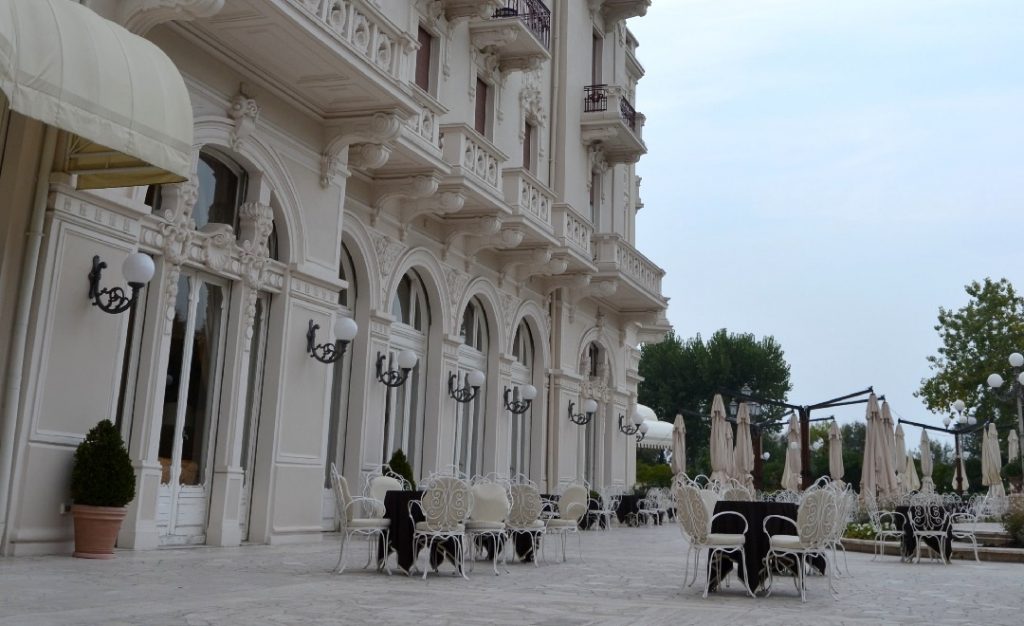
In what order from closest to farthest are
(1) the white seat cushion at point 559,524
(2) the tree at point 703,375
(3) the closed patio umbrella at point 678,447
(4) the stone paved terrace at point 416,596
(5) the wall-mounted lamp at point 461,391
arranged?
(4) the stone paved terrace at point 416,596
(1) the white seat cushion at point 559,524
(5) the wall-mounted lamp at point 461,391
(3) the closed patio umbrella at point 678,447
(2) the tree at point 703,375

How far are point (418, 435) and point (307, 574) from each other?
9.06 meters

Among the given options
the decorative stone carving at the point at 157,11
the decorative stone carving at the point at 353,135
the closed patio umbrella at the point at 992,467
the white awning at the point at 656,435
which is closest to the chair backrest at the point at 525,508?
the decorative stone carving at the point at 353,135

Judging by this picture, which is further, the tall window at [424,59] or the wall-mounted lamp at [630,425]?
the wall-mounted lamp at [630,425]

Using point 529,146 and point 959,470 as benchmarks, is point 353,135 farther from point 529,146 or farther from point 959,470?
point 959,470

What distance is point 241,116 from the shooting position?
12.0 m

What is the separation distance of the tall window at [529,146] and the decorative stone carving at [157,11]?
43.9 feet

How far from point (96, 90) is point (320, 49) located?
3863 mm

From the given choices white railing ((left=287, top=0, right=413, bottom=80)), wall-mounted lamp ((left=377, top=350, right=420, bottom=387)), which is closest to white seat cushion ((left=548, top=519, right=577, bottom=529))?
wall-mounted lamp ((left=377, top=350, right=420, bottom=387))

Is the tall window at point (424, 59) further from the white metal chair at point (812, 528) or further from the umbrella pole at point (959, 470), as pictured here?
the umbrella pole at point (959, 470)

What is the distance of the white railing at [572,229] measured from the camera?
2131 centimetres

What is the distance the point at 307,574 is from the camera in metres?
9.24

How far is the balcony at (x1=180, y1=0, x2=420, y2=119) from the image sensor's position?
36.1ft

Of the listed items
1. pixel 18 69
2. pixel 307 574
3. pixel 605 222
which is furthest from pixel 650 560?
pixel 605 222

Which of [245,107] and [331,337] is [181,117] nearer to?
[245,107]
